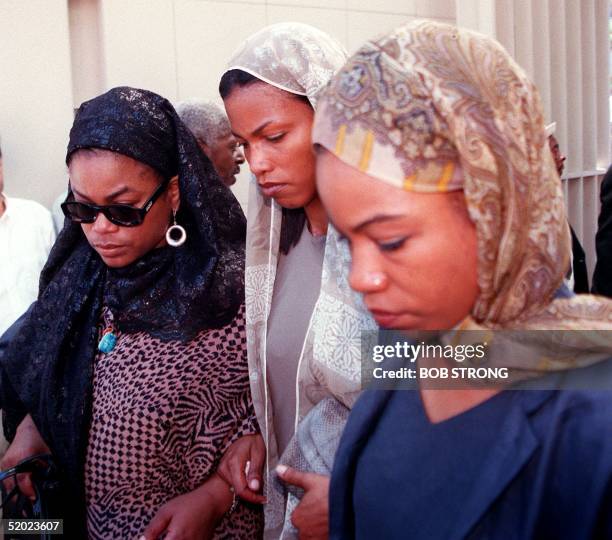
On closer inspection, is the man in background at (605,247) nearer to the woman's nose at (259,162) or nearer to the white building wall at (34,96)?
the woman's nose at (259,162)

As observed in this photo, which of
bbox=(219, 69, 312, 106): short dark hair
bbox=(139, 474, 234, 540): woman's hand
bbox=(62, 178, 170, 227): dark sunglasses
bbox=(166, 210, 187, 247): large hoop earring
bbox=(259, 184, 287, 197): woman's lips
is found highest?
bbox=(219, 69, 312, 106): short dark hair

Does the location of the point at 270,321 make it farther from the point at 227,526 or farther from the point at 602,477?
the point at 602,477

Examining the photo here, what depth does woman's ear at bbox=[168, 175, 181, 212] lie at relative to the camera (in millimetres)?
1743

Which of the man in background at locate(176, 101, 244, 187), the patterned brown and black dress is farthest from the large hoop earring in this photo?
the man in background at locate(176, 101, 244, 187)

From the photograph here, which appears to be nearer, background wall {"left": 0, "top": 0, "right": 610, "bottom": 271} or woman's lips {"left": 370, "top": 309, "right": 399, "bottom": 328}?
woman's lips {"left": 370, "top": 309, "right": 399, "bottom": 328}

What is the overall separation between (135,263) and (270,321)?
1.21 ft

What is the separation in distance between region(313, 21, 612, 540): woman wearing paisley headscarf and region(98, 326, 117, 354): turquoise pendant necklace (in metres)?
1.03

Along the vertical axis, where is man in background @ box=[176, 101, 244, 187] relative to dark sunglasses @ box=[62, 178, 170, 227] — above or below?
above

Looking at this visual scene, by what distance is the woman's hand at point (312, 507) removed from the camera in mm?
1222

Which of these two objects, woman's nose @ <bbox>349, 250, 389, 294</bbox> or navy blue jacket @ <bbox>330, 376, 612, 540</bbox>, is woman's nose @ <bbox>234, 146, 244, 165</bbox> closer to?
navy blue jacket @ <bbox>330, 376, 612, 540</bbox>

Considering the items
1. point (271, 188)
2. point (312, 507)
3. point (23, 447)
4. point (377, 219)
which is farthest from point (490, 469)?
point (23, 447)

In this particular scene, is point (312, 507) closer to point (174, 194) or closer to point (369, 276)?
point (369, 276)

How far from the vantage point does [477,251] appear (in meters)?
0.80

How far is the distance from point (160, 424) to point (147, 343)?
195 millimetres
